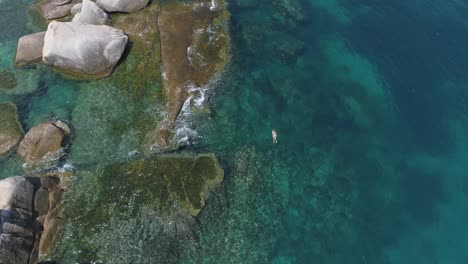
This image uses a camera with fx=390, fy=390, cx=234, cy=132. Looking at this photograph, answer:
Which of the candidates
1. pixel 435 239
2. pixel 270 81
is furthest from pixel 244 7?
pixel 435 239

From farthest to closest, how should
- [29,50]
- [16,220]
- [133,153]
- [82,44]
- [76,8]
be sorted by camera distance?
[76,8], [29,50], [82,44], [133,153], [16,220]

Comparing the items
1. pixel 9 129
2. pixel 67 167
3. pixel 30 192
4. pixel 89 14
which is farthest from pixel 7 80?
pixel 30 192

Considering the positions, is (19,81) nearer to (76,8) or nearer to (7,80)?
(7,80)

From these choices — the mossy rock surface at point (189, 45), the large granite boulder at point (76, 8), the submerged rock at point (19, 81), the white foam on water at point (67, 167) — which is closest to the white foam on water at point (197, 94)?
the mossy rock surface at point (189, 45)

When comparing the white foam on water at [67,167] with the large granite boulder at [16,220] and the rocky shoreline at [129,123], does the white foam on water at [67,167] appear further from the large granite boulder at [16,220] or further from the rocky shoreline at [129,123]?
the large granite boulder at [16,220]

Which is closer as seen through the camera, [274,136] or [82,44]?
[82,44]

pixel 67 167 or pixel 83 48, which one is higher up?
pixel 83 48
